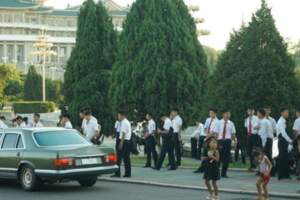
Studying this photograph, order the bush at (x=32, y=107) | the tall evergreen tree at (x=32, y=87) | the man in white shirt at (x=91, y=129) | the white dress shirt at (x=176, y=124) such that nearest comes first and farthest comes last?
1. the man in white shirt at (x=91, y=129)
2. the white dress shirt at (x=176, y=124)
3. the bush at (x=32, y=107)
4. the tall evergreen tree at (x=32, y=87)

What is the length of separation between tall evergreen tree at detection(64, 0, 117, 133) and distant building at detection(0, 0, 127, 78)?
97.7m

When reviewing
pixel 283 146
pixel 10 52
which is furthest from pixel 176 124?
pixel 10 52

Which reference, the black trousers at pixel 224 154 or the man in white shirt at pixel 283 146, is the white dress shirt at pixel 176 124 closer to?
the black trousers at pixel 224 154

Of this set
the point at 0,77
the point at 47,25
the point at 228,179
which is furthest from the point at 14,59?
the point at 228,179

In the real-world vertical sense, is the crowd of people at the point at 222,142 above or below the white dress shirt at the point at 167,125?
below

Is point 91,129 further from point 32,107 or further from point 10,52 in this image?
point 10,52

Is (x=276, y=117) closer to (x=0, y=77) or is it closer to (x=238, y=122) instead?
(x=238, y=122)

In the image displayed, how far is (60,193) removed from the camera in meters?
16.0

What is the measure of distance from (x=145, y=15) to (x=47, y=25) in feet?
376

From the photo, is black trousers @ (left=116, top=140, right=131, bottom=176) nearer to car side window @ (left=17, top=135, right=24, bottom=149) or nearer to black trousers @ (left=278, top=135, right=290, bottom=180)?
car side window @ (left=17, top=135, right=24, bottom=149)

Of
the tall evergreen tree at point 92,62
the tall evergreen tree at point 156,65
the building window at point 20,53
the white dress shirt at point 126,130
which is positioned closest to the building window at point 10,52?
the building window at point 20,53

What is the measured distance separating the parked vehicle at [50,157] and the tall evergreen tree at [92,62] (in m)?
15.6

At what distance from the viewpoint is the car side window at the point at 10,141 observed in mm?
16922

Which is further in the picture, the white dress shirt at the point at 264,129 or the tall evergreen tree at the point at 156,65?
the tall evergreen tree at the point at 156,65
